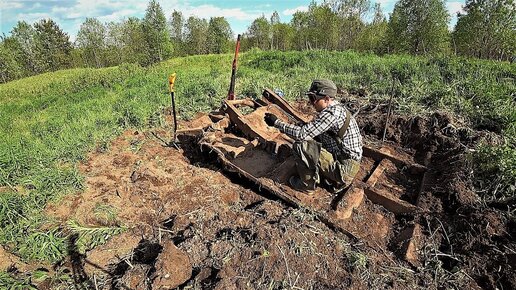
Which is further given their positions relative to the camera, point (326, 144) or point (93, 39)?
point (93, 39)

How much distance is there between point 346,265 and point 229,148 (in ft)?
8.70

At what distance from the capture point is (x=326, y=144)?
4.16 m

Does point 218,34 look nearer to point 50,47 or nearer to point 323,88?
point 50,47

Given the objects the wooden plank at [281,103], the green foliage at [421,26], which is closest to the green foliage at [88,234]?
the wooden plank at [281,103]

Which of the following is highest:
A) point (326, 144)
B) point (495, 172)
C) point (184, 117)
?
point (326, 144)

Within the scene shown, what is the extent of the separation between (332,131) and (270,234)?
1.60m

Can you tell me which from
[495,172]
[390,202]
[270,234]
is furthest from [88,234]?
[495,172]

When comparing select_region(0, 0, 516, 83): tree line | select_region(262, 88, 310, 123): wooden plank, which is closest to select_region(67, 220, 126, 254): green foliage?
select_region(262, 88, 310, 123): wooden plank

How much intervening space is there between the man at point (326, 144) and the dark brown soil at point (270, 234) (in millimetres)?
494

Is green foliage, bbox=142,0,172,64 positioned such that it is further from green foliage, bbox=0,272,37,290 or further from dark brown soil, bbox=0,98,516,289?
green foliage, bbox=0,272,37,290

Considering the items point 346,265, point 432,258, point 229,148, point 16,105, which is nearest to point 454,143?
point 432,258

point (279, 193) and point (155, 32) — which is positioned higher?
point (155, 32)

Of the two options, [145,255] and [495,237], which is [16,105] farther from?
[495,237]

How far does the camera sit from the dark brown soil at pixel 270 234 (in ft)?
9.20
